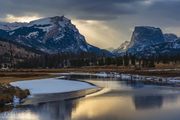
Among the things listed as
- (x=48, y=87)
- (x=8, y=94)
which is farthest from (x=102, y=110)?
(x=48, y=87)

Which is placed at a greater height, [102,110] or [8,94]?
[8,94]

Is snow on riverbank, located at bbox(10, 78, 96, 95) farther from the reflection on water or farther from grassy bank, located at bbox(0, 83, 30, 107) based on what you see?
the reflection on water

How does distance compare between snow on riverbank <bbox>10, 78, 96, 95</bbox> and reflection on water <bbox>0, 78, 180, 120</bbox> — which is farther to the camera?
snow on riverbank <bbox>10, 78, 96, 95</bbox>

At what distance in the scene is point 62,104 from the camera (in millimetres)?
63219

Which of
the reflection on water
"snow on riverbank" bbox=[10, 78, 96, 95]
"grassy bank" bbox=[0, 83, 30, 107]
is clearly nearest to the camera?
the reflection on water

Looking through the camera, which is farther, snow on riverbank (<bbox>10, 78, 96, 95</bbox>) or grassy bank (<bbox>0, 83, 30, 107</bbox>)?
snow on riverbank (<bbox>10, 78, 96, 95</bbox>)

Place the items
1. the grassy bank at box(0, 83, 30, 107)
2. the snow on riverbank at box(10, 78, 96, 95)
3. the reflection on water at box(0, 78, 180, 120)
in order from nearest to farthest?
the reflection on water at box(0, 78, 180, 120) → the grassy bank at box(0, 83, 30, 107) → the snow on riverbank at box(10, 78, 96, 95)

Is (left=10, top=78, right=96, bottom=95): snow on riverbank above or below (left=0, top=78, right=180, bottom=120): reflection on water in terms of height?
above

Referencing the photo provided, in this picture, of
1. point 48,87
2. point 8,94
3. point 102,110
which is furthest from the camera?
point 48,87

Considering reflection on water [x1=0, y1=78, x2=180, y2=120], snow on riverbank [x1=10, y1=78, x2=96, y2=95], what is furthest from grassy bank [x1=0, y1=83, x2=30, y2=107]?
snow on riverbank [x1=10, y1=78, x2=96, y2=95]

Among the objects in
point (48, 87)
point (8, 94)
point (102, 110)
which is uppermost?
point (8, 94)

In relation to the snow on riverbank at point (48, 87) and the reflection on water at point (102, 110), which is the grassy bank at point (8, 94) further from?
the snow on riverbank at point (48, 87)

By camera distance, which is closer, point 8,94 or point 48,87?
point 8,94

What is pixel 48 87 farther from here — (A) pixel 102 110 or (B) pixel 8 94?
(A) pixel 102 110
